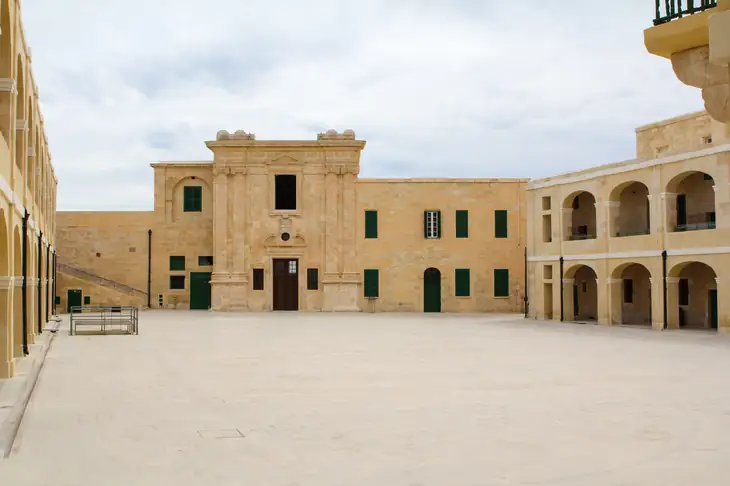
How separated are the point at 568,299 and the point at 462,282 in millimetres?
8178

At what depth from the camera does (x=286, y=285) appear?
40.9 m

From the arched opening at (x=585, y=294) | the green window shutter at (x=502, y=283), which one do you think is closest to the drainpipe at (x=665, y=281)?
the arched opening at (x=585, y=294)

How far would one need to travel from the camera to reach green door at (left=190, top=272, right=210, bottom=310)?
4228 cm

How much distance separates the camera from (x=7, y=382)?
43.1 ft

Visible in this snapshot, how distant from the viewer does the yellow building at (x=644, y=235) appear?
2620 centimetres

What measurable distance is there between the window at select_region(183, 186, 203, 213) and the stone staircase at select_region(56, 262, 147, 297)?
4.97 m

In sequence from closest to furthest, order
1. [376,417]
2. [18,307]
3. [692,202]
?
[376,417] < [18,307] < [692,202]

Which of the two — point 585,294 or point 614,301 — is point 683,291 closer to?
point 614,301

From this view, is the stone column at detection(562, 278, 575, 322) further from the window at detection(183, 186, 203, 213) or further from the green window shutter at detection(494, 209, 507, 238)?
the window at detection(183, 186, 203, 213)

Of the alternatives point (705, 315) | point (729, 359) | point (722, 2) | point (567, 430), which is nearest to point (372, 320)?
point (705, 315)

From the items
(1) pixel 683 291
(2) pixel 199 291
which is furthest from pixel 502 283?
(2) pixel 199 291

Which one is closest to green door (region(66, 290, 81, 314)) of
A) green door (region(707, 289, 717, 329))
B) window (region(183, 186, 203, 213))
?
window (region(183, 186, 203, 213))

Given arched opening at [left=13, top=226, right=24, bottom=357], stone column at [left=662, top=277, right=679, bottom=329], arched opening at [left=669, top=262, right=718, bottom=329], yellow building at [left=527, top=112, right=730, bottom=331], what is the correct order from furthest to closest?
arched opening at [left=669, top=262, right=718, bottom=329], stone column at [left=662, top=277, right=679, bottom=329], yellow building at [left=527, top=112, right=730, bottom=331], arched opening at [left=13, top=226, right=24, bottom=357]

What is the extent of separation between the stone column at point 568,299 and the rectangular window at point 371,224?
11.1 m
